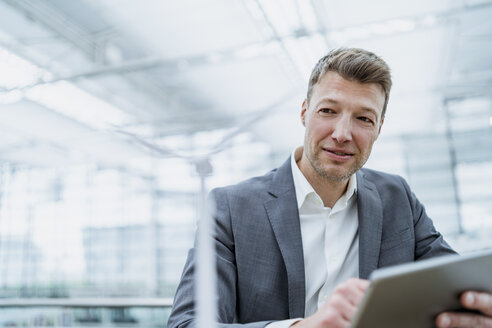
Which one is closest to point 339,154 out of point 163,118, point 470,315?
point 470,315

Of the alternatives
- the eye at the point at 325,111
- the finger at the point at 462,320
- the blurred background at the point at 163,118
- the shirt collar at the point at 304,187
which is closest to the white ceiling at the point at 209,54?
the blurred background at the point at 163,118

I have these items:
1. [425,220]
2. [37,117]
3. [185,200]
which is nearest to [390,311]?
[425,220]

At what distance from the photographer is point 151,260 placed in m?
12.7

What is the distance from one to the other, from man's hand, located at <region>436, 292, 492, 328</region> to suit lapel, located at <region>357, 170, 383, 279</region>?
0.55 meters

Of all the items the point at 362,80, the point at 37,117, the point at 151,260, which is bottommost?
the point at 151,260

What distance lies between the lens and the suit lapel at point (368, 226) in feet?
4.42

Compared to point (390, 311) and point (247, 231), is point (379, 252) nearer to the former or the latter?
point (247, 231)

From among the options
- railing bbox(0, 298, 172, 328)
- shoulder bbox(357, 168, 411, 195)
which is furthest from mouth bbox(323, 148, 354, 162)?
railing bbox(0, 298, 172, 328)

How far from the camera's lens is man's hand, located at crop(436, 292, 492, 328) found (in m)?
0.74

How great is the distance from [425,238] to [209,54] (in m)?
6.55

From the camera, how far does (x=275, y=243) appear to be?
52.2 inches

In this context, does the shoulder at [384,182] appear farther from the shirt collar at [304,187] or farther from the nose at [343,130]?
the nose at [343,130]

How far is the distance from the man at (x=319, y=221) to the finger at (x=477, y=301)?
53 cm

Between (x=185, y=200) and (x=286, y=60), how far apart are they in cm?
599
